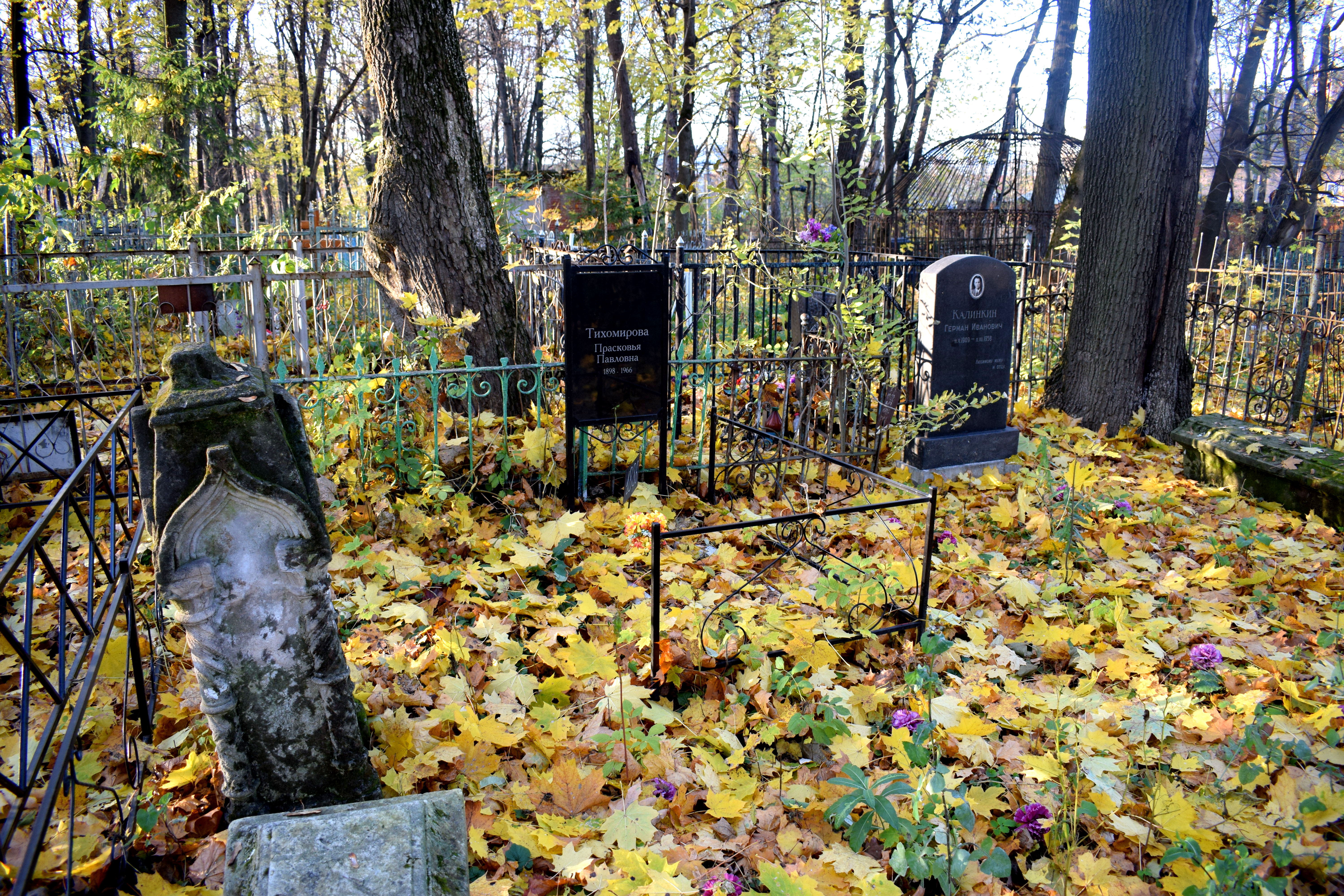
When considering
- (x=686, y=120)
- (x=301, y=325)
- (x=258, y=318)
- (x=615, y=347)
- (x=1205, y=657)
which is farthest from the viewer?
(x=686, y=120)

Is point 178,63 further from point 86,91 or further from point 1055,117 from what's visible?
point 1055,117

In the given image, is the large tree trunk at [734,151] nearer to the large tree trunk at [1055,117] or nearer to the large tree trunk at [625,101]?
the large tree trunk at [625,101]

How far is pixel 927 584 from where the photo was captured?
4.09 meters

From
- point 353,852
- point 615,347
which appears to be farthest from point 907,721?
point 615,347

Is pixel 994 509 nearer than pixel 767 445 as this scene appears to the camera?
Yes

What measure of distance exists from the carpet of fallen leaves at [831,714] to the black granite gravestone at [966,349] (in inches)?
63.2

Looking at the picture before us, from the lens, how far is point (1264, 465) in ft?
20.6

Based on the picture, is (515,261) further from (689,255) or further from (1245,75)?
(1245,75)

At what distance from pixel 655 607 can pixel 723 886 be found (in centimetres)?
124

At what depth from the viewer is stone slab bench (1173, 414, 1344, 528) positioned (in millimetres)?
5848

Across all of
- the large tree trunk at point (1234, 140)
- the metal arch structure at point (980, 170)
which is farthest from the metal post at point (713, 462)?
the large tree trunk at point (1234, 140)

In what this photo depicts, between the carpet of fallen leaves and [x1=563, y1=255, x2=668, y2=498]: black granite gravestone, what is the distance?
2.69 ft

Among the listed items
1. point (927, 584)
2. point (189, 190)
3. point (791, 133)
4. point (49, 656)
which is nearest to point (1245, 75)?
point (791, 133)

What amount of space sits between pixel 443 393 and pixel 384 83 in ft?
8.04
